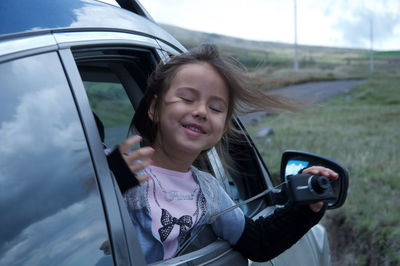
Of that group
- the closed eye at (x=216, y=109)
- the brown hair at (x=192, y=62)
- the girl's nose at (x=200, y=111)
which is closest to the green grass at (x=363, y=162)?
the brown hair at (x=192, y=62)

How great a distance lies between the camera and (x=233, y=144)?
252cm

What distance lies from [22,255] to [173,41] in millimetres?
1253

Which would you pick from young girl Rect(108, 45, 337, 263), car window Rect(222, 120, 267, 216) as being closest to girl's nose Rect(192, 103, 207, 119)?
young girl Rect(108, 45, 337, 263)

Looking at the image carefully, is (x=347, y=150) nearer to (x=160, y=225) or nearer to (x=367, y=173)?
(x=367, y=173)

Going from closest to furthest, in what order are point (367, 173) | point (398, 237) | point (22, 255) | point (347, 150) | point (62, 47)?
1. point (22, 255)
2. point (62, 47)
3. point (398, 237)
4. point (367, 173)
5. point (347, 150)

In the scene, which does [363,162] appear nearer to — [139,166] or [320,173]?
[320,173]

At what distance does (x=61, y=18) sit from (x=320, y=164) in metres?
1.21

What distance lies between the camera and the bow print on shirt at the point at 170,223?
4.81 feet

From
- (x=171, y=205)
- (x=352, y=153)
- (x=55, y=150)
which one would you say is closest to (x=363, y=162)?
(x=352, y=153)

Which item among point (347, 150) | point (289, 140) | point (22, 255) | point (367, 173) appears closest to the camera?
point (22, 255)

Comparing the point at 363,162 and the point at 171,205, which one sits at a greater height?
the point at 171,205

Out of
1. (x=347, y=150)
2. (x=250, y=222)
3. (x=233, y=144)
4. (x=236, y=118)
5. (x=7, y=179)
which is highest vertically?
(x=7, y=179)

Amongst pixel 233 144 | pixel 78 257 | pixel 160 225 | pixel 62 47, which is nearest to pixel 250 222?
pixel 160 225

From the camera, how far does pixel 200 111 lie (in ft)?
5.29
